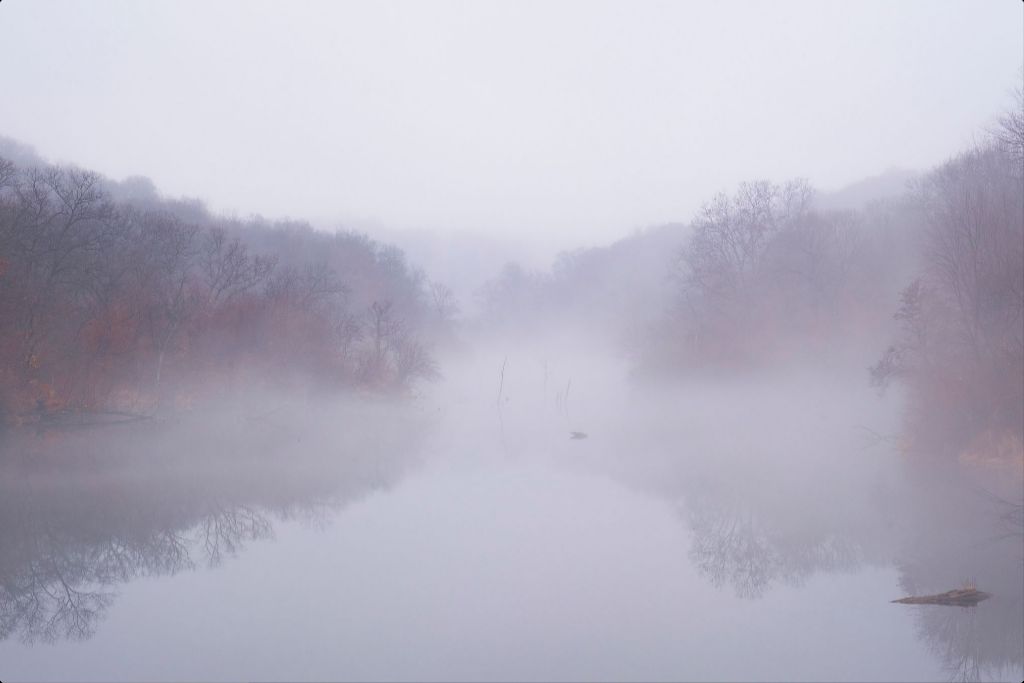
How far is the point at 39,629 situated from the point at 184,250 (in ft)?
78.3

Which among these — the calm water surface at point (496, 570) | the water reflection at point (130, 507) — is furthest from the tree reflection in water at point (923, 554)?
the water reflection at point (130, 507)

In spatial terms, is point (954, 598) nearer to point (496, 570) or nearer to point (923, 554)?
point (923, 554)

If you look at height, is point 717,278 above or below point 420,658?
above

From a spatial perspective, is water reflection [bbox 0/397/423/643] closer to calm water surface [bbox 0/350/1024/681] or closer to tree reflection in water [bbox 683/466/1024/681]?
calm water surface [bbox 0/350/1024/681]

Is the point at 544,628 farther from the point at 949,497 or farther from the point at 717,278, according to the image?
the point at 717,278

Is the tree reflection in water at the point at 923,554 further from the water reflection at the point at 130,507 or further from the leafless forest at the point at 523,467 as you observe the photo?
the water reflection at the point at 130,507

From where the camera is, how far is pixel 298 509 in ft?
42.2

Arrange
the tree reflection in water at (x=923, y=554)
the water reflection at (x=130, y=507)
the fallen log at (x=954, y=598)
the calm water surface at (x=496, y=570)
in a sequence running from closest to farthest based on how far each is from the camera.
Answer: the calm water surface at (x=496, y=570) < the tree reflection in water at (x=923, y=554) < the fallen log at (x=954, y=598) < the water reflection at (x=130, y=507)

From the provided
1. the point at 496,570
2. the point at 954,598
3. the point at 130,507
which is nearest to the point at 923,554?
the point at 954,598

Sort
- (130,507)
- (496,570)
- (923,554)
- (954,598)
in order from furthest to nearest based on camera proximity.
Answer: (130,507), (923,554), (496,570), (954,598)

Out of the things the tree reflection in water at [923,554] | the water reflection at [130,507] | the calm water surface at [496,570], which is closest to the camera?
the calm water surface at [496,570]

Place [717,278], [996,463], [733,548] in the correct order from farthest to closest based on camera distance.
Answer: [717,278], [996,463], [733,548]

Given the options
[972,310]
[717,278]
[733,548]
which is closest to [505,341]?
[717,278]

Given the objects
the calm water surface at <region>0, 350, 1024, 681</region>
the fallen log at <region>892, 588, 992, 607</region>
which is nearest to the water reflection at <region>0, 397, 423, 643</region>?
the calm water surface at <region>0, 350, 1024, 681</region>
